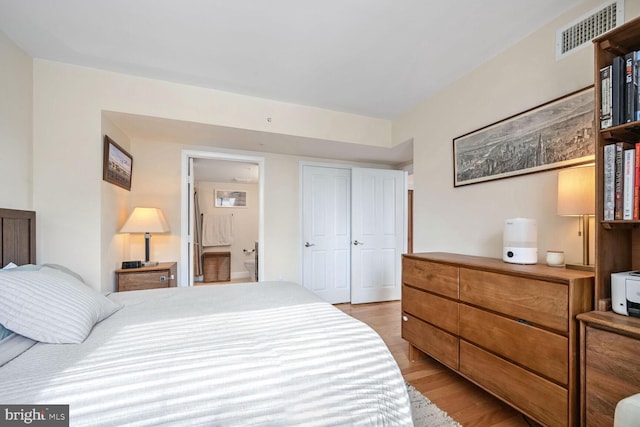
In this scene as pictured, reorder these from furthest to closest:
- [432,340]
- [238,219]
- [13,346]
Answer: [238,219] < [432,340] < [13,346]

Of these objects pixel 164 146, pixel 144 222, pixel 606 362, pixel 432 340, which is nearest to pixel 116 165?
pixel 144 222

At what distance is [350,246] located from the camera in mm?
4160

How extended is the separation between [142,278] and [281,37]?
2558 mm

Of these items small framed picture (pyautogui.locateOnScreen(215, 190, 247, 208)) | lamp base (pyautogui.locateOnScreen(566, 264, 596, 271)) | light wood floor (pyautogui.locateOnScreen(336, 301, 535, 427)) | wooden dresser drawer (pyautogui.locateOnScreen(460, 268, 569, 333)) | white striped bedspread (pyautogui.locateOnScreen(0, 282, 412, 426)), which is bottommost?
light wood floor (pyautogui.locateOnScreen(336, 301, 535, 427))

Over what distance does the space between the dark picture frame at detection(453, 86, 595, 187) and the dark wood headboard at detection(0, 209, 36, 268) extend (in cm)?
344

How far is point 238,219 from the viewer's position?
20.2 feet

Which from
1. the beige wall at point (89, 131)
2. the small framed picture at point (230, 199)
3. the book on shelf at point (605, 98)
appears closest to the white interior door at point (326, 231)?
the beige wall at point (89, 131)

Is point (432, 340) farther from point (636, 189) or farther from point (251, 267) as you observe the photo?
point (251, 267)

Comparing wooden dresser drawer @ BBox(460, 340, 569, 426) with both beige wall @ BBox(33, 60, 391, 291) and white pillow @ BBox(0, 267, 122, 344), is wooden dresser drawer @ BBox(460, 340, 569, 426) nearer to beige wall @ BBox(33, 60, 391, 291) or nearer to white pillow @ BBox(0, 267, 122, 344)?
white pillow @ BBox(0, 267, 122, 344)

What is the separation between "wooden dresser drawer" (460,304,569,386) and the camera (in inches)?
51.6

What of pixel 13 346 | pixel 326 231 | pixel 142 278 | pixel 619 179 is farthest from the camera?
pixel 326 231

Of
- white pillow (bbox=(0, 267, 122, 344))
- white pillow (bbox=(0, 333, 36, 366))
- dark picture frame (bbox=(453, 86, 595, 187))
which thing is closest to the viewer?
white pillow (bbox=(0, 333, 36, 366))

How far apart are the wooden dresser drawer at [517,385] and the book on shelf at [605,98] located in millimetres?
1245

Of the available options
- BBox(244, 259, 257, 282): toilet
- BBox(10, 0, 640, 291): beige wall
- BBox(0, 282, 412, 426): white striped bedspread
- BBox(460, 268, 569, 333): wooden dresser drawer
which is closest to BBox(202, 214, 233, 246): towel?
BBox(244, 259, 257, 282): toilet
